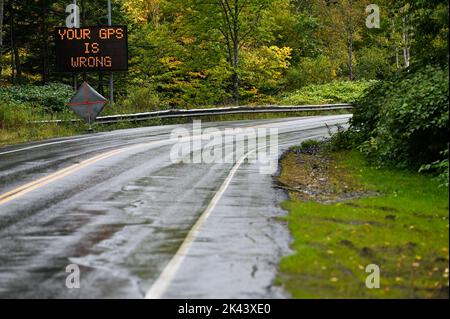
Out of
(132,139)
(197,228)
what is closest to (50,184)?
(197,228)

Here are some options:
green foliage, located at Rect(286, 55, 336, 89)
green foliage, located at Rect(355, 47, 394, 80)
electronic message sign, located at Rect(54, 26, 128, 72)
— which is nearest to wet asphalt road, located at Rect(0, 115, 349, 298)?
electronic message sign, located at Rect(54, 26, 128, 72)

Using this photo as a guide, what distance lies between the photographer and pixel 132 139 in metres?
25.8

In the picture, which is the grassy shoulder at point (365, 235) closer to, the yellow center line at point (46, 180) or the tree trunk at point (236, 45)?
the yellow center line at point (46, 180)

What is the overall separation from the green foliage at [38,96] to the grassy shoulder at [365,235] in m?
18.1

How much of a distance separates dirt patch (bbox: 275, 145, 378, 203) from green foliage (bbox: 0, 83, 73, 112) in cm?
1433

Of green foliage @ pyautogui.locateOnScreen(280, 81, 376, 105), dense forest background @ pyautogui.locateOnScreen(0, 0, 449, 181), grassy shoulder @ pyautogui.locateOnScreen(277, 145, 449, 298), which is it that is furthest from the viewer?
green foliage @ pyautogui.locateOnScreen(280, 81, 376, 105)

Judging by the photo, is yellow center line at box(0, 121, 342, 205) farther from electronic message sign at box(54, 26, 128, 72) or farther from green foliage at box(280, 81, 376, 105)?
green foliage at box(280, 81, 376, 105)

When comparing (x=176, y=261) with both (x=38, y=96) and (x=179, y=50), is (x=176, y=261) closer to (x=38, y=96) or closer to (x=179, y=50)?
(x=38, y=96)

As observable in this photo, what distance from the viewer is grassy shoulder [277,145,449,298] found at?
26.6ft

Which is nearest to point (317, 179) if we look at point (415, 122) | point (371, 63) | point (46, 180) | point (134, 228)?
point (415, 122)

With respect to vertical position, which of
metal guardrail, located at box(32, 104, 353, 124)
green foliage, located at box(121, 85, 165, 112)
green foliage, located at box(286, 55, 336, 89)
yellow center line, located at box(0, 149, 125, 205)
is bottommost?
yellow center line, located at box(0, 149, 125, 205)
